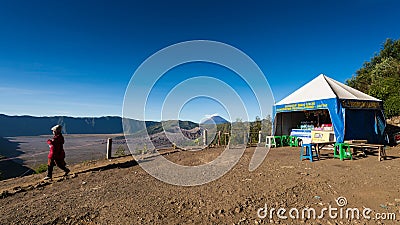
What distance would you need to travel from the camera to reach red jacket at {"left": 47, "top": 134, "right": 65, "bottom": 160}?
5.99m

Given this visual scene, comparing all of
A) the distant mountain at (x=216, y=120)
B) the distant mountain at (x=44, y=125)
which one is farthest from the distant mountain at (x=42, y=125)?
the distant mountain at (x=216, y=120)

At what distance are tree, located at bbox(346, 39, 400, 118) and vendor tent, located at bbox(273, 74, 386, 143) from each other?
6839mm

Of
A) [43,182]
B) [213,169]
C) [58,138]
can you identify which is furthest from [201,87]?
[43,182]

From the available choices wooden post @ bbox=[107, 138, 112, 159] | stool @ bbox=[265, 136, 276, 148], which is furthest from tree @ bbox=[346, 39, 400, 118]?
wooden post @ bbox=[107, 138, 112, 159]

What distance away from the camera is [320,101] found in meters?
10.2

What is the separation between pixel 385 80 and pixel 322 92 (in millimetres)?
12424

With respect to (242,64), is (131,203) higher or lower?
lower

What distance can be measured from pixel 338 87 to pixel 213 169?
8286 mm

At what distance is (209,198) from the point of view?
4.10 m

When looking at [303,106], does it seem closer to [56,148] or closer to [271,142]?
[271,142]

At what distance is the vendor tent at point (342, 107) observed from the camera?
31.6 ft

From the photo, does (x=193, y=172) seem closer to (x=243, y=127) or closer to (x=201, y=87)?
(x=201, y=87)

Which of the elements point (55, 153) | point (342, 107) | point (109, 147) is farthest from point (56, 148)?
point (342, 107)

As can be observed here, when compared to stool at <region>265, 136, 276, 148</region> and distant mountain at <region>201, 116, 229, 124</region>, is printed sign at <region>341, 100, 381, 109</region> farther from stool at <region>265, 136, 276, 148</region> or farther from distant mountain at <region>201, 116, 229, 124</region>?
distant mountain at <region>201, 116, 229, 124</region>
